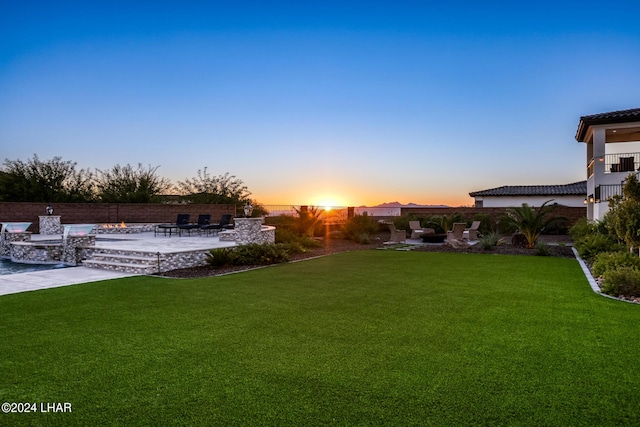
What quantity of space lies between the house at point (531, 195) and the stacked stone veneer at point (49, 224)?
28132 millimetres

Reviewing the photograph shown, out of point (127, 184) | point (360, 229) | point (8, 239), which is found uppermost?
point (127, 184)

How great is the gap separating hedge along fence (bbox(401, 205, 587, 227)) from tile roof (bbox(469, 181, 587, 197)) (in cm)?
998

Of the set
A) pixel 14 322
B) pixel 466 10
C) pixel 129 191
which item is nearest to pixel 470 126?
pixel 466 10

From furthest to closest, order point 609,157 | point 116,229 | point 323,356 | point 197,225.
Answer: point 116,229, point 609,157, point 197,225, point 323,356

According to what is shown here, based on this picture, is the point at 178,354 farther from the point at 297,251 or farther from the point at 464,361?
the point at 297,251

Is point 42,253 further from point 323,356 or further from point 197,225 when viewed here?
point 323,356

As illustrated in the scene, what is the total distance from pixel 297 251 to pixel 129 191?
593 inches

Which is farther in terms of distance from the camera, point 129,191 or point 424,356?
point 129,191

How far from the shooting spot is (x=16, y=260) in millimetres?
12367

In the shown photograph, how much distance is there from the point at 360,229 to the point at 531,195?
72.9ft

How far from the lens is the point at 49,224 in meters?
18.7

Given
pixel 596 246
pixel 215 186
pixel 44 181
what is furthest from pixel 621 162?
pixel 44 181

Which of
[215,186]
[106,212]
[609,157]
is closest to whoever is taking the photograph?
[609,157]

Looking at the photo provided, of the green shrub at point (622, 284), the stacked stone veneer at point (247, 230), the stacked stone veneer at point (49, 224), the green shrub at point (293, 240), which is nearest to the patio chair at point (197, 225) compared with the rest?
the green shrub at point (293, 240)
